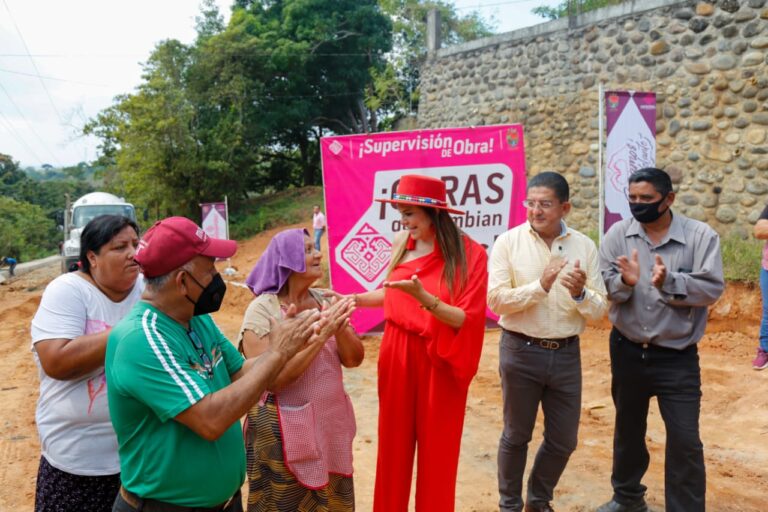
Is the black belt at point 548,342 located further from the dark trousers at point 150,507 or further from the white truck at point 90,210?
the white truck at point 90,210

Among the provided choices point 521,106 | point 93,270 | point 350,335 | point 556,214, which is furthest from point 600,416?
point 521,106

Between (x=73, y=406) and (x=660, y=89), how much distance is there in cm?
924

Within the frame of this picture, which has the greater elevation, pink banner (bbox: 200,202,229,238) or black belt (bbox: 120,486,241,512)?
pink banner (bbox: 200,202,229,238)

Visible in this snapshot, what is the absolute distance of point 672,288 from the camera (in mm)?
3168

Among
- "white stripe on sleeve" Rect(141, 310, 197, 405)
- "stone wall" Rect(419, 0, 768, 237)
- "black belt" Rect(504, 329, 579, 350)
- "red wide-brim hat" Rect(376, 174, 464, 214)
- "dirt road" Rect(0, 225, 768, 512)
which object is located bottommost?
"dirt road" Rect(0, 225, 768, 512)

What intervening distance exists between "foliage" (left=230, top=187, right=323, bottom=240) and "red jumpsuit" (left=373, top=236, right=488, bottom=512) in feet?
57.2

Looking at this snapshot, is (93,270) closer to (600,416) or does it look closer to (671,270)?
(671,270)

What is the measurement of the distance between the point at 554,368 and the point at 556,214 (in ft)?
2.87

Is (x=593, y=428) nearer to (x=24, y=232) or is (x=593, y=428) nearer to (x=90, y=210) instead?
(x=90, y=210)

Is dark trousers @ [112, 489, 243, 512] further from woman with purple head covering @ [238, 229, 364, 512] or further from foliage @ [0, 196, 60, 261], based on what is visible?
foliage @ [0, 196, 60, 261]

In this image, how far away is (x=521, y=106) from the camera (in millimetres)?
11531

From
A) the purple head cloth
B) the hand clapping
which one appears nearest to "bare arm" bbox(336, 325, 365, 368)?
the purple head cloth

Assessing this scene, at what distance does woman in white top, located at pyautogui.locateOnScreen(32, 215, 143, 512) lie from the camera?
2329mm

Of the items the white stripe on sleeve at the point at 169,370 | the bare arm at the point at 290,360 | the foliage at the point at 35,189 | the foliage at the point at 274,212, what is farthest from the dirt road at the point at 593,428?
the foliage at the point at 35,189
